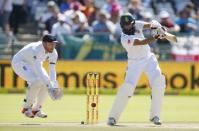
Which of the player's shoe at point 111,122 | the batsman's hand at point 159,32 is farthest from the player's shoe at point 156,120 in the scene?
the batsman's hand at point 159,32

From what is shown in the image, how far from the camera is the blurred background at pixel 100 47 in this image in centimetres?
2030

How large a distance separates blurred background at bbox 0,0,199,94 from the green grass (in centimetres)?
75

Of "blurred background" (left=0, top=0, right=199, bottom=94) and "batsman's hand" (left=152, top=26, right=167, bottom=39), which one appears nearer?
"batsman's hand" (left=152, top=26, right=167, bottom=39)

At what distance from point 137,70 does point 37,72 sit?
1.89 m

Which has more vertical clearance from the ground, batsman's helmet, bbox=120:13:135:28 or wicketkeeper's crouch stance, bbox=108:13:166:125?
batsman's helmet, bbox=120:13:135:28

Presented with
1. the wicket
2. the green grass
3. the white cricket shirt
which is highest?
the white cricket shirt

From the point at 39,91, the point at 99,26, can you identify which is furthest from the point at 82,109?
the point at 99,26

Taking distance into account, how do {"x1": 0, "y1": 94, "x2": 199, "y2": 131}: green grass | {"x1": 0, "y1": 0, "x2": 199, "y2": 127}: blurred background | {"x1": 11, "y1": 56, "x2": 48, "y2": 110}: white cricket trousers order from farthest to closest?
{"x1": 0, "y1": 0, "x2": 199, "y2": 127}: blurred background → {"x1": 11, "y1": 56, "x2": 48, "y2": 110}: white cricket trousers → {"x1": 0, "y1": 94, "x2": 199, "y2": 131}: green grass

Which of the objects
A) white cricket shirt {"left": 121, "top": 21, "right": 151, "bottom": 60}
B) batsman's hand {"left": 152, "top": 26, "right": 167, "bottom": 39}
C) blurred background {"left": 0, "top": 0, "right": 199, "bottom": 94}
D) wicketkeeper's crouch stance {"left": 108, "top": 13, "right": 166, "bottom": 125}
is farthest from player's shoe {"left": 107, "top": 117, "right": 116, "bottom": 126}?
blurred background {"left": 0, "top": 0, "right": 199, "bottom": 94}

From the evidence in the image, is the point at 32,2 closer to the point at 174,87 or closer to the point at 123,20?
the point at 174,87

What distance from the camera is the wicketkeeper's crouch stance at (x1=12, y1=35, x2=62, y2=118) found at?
13266 millimetres

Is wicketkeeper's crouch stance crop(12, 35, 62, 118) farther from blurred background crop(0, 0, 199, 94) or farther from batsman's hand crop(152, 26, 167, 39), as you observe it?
blurred background crop(0, 0, 199, 94)

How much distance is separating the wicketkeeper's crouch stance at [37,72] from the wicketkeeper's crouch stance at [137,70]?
3.93 feet

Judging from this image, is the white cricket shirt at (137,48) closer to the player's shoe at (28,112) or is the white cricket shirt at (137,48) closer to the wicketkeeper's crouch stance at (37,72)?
the wicketkeeper's crouch stance at (37,72)
